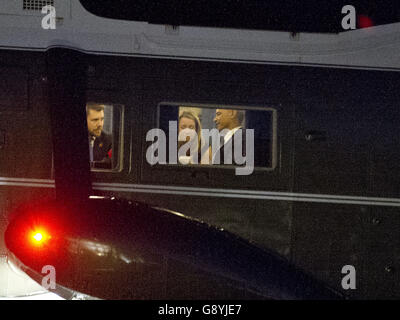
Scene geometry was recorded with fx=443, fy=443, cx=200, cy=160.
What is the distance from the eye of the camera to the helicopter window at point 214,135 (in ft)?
13.4

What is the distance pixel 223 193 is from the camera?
410cm

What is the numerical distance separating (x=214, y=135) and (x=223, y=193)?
550 millimetres

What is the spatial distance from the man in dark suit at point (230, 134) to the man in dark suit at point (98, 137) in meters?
1.00

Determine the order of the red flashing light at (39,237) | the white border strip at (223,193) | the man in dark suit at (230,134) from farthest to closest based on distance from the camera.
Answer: the man in dark suit at (230,134)
the white border strip at (223,193)
the red flashing light at (39,237)

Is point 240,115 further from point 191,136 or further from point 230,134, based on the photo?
point 191,136

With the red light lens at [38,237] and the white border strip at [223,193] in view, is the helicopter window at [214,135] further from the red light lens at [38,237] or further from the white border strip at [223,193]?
the red light lens at [38,237]

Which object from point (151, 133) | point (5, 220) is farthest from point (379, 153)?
point (5, 220)

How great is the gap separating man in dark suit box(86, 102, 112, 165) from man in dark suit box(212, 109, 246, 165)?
39.3 inches

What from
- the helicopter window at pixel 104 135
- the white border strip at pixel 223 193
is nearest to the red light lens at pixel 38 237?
the white border strip at pixel 223 193

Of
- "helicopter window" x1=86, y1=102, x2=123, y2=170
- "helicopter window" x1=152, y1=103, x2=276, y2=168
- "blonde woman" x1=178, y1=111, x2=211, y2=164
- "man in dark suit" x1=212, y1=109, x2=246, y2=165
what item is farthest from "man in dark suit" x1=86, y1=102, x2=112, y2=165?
"man in dark suit" x1=212, y1=109, x2=246, y2=165

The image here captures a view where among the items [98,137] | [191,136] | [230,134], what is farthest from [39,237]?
[230,134]

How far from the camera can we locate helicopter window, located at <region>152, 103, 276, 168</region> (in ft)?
13.4

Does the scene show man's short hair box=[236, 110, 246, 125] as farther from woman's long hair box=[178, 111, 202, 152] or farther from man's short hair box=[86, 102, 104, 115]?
man's short hair box=[86, 102, 104, 115]
